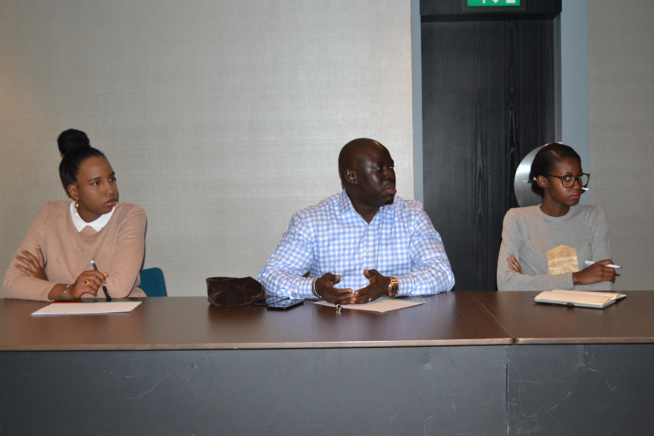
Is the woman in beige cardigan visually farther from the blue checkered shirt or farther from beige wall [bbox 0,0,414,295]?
beige wall [bbox 0,0,414,295]

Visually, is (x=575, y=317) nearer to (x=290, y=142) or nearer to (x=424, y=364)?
(x=424, y=364)

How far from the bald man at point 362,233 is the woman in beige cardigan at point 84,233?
0.74 meters

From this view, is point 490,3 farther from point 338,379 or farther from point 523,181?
point 338,379

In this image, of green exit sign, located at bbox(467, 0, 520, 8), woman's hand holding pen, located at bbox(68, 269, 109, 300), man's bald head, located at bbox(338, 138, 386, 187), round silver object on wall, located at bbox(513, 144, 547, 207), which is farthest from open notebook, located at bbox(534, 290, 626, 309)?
green exit sign, located at bbox(467, 0, 520, 8)

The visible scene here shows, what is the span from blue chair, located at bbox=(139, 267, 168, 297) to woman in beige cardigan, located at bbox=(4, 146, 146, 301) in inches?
7.4

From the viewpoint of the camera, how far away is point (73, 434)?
→ 1909mm

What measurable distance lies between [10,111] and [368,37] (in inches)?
99.7

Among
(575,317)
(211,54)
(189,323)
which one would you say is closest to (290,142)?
(211,54)

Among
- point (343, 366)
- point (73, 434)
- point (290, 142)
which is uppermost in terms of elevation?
point (290, 142)

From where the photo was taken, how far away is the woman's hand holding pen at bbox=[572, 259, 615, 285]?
259 centimetres

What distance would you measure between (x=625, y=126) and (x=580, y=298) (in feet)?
8.03

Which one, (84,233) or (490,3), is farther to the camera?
(490,3)

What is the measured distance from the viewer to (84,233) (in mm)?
3047

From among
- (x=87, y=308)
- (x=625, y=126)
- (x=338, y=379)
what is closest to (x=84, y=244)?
(x=87, y=308)
